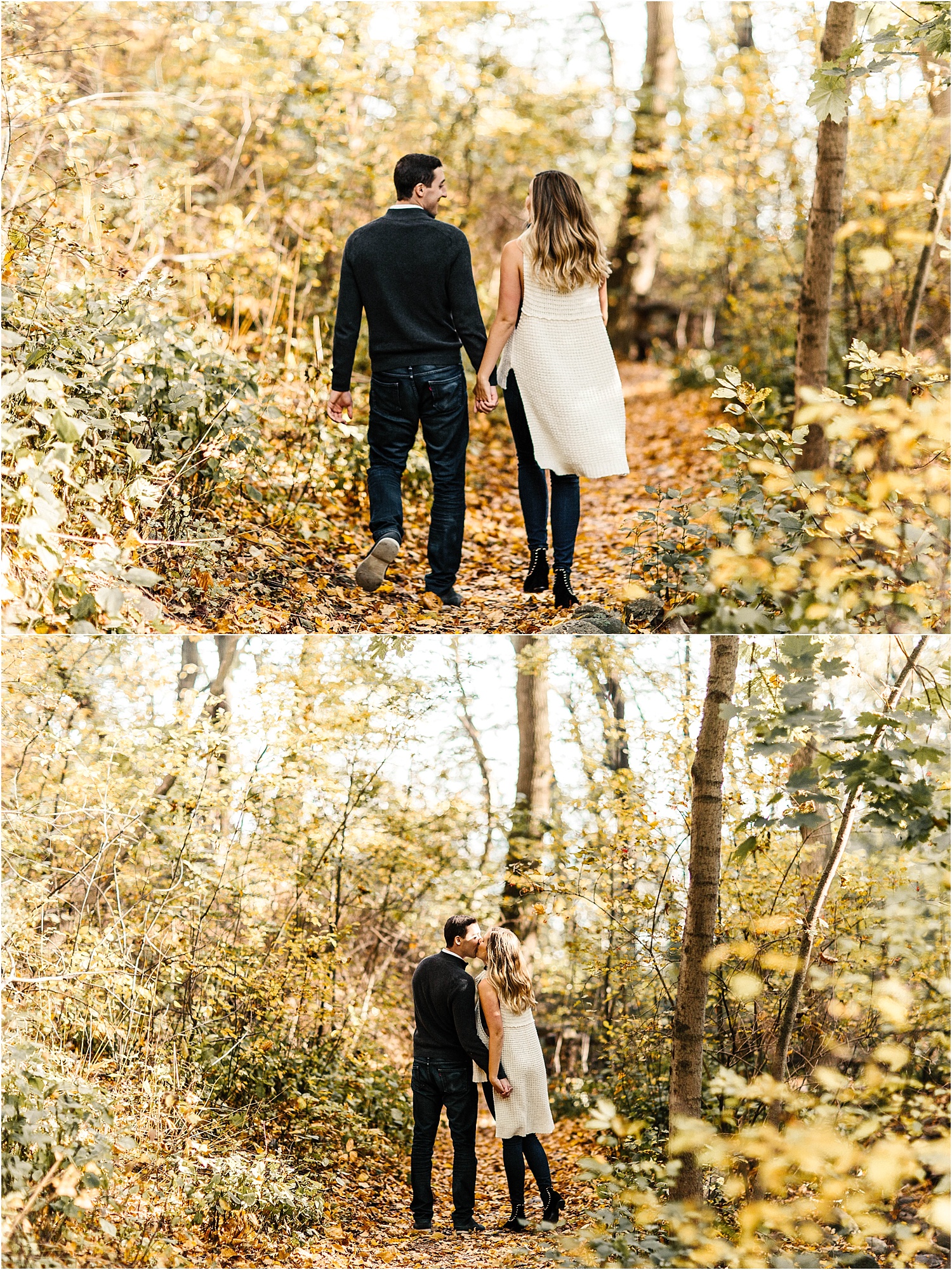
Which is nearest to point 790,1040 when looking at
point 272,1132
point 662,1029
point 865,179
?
point 662,1029

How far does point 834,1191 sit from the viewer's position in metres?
3.11

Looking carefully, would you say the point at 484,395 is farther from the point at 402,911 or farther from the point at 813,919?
the point at 402,911

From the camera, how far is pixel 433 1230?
4.45 meters

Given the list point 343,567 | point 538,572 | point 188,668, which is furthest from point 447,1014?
point 343,567

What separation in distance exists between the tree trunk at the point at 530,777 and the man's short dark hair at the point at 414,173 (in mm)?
2278

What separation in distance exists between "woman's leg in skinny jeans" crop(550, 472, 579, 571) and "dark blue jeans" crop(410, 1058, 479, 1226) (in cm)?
248

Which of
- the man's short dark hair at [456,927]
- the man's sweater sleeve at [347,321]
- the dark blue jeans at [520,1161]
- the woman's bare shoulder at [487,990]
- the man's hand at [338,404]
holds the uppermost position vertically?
the man's sweater sleeve at [347,321]

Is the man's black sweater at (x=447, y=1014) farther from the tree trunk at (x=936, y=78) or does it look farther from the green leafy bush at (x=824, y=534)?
the tree trunk at (x=936, y=78)

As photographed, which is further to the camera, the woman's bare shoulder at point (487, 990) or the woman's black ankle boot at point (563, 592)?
the woman's black ankle boot at point (563, 592)

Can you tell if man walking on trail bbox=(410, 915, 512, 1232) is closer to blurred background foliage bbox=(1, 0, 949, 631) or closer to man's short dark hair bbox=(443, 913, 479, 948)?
man's short dark hair bbox=(443, 913, 479, 948)

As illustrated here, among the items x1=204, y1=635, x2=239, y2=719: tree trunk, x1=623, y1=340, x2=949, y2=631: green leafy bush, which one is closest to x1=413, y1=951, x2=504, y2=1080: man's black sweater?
x1=204, y1=635, x2=239, y2=719: tree trunk

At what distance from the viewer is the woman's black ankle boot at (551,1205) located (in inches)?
171

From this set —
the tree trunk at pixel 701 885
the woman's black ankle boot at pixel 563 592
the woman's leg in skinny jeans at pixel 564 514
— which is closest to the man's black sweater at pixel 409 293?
the woman's leg in skinny jeans at pixel 564 514

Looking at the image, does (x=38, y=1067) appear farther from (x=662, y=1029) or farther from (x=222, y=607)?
(x=662, y=1029)
